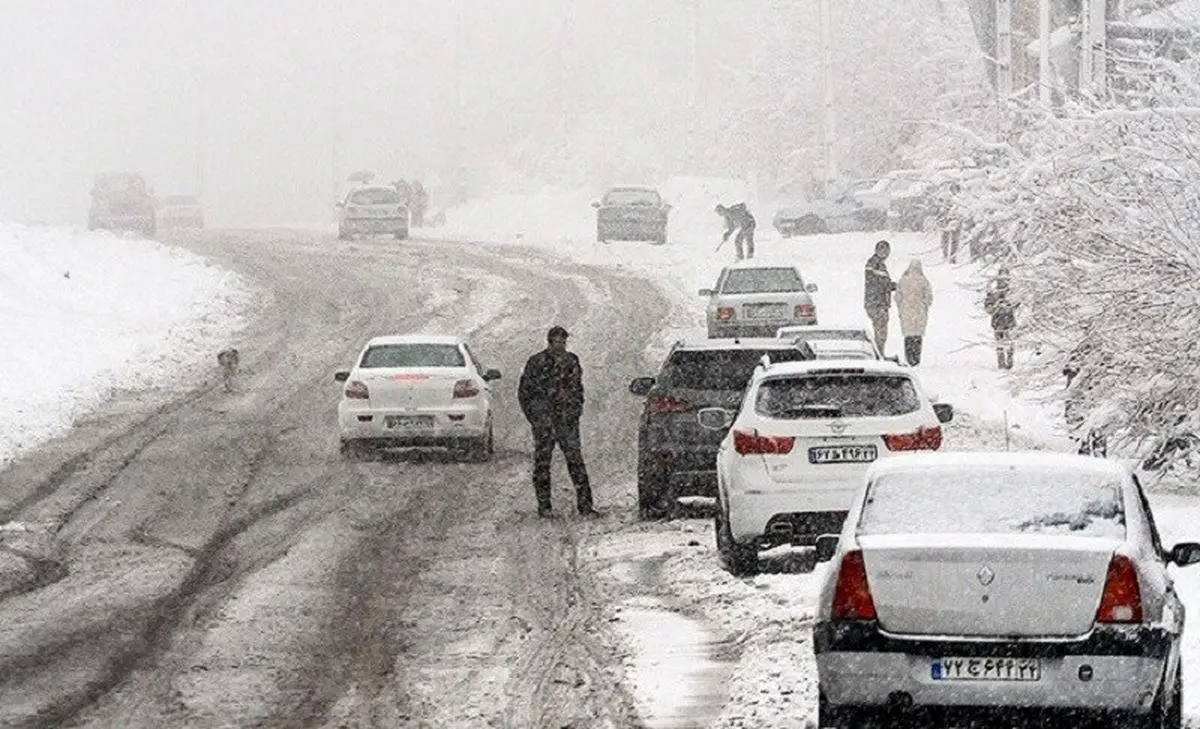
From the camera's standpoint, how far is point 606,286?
152 feet

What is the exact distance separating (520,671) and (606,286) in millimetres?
33941

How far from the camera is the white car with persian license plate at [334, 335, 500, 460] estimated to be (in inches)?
1000

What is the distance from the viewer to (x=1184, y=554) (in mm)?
10953

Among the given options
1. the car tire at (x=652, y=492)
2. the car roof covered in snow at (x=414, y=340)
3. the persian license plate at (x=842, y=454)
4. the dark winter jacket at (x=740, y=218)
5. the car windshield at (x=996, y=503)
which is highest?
the dark winter jacket at (x=740, y=218)

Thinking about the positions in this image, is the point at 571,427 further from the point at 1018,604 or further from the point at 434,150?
the point at 434,150

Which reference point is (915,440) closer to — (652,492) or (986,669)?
(652,492)

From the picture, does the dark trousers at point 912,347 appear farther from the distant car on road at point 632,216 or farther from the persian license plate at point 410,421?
the distant car on road at point 632,216

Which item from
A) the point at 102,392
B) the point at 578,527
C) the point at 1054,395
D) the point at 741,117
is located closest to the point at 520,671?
the point at 578,527

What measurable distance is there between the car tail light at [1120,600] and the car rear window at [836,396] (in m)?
6.50

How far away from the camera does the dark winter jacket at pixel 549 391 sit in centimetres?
2083

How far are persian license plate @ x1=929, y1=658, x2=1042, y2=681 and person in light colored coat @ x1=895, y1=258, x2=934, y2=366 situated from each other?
2265 cm

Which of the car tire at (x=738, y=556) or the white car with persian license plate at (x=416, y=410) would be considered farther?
the white car with persian license plate at (x=416, y=410)

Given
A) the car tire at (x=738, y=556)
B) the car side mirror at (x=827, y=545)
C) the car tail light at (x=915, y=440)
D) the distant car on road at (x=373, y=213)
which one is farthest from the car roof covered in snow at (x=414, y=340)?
the distant car on road at (x=373, y=213)

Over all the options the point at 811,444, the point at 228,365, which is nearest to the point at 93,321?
the point at 228,365
